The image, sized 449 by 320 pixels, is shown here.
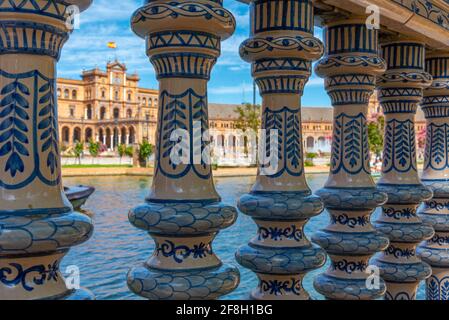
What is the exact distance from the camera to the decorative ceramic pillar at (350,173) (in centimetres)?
225

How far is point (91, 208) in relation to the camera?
1423 centimetres

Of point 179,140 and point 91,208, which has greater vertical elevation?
point 179,140

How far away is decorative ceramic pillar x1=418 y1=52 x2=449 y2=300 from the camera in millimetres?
3164

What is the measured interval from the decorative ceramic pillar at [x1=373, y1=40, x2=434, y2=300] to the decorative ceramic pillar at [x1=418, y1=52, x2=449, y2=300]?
0.46 metres

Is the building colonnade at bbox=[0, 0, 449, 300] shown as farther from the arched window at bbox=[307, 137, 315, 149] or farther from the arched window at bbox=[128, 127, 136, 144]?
the arched window at bbox=[307, 137, 315, 149]

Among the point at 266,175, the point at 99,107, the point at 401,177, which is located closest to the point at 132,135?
the point at 99,107

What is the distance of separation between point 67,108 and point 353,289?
51.9 m

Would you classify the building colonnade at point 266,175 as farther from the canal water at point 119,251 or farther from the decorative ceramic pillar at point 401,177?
the canal water at point 119,251

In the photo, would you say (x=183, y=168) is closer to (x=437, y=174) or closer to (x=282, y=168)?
(x=282, y=168)

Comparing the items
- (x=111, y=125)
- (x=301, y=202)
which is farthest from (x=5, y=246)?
(x=111, y=125)

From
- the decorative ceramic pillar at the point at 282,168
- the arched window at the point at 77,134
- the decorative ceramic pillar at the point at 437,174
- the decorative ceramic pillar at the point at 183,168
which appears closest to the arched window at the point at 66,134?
the arched window at the point at 77,134

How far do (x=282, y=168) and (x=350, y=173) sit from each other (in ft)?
1.80

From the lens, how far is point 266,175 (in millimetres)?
1866

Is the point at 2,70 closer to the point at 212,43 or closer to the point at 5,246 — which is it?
the point at 5,246
